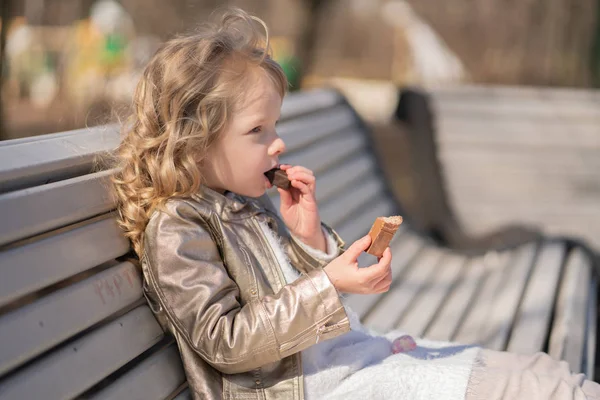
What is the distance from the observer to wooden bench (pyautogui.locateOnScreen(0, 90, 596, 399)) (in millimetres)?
1441

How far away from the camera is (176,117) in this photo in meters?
1.81

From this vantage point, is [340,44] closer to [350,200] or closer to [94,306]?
[350,200]

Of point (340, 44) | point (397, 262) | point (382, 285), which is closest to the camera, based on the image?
A: point (382, 285)

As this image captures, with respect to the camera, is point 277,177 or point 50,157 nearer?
point 50,157

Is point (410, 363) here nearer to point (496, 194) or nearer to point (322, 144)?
point (322, 144)

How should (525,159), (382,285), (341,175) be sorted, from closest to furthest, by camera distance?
(382,285) < (341,175) < (525,159)

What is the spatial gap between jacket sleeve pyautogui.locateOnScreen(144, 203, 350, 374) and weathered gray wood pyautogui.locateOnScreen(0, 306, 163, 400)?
10 centimetres

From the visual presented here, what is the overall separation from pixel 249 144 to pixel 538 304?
1564 mm

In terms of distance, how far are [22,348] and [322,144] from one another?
8.45ft

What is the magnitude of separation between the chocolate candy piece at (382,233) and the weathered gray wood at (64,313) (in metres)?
0.55

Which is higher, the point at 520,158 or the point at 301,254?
the point at 301,254

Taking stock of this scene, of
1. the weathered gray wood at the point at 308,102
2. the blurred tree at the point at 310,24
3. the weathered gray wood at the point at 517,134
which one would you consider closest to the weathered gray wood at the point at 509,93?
the weathered gray wood at the point at 517,134

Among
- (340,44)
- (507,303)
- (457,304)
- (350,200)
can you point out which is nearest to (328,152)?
(350,200)

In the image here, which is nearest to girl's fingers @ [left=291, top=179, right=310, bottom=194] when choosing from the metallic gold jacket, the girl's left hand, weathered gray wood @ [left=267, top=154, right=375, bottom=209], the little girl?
the girl's left hand
